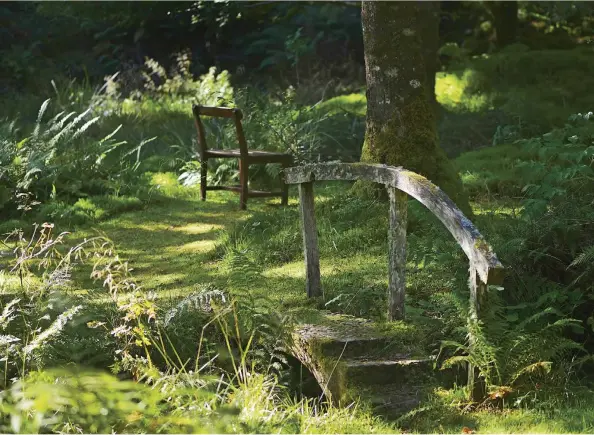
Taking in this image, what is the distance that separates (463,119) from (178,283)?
8.01 m

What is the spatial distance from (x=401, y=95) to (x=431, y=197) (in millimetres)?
3851

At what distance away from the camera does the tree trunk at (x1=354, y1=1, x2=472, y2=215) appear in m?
9.34

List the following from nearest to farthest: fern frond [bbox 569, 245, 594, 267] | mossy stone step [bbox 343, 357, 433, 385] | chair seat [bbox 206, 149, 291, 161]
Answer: mossy stone step [bbox 343, 357, 433, 385]
fern frond [bbox 569, 245, 594, 267]
chair seat [bbox 206, 149, 291, 161]

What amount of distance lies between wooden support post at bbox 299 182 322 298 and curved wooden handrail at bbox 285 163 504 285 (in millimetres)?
121

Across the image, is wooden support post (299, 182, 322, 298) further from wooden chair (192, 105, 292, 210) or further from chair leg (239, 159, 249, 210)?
chair leg (239, 159, 249, 210)

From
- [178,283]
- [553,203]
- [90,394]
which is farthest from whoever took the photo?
[178,283]

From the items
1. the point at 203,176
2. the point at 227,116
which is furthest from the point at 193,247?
the point at 227,116

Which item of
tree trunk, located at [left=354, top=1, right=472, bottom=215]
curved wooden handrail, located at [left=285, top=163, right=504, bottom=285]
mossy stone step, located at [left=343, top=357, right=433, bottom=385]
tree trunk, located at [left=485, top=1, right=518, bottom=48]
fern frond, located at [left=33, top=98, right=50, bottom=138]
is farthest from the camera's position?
tree trunk, located at [left=485, top=1, right=518, bottom=48]

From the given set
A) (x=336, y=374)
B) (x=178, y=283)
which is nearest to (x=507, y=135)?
(x=178, y=283)

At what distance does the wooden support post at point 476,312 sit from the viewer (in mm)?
5379

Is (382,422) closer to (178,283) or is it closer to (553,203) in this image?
(553,203)

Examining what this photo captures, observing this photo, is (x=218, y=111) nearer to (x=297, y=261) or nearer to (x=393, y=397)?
(x=297, y=261)

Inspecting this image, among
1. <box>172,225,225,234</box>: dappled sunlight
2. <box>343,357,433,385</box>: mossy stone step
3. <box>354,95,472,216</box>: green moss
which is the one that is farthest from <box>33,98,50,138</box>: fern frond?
<box>343,357,433,385</box>: mossy stone step

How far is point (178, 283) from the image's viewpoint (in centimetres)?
852
